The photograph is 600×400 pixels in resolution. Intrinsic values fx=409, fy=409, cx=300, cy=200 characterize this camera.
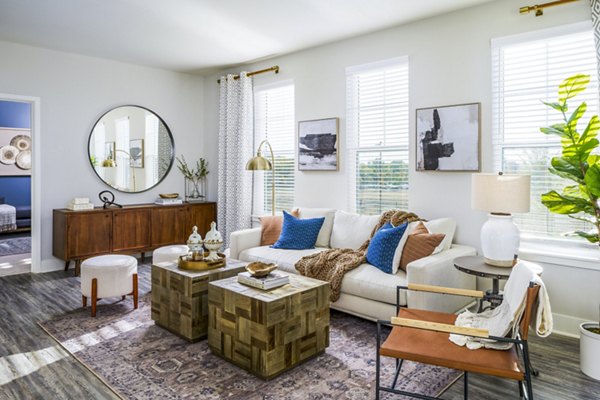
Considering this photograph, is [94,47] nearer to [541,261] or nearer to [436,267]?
[436,267]

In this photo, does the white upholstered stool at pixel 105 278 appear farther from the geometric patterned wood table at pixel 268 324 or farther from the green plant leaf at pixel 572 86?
the green plant leaf at pixel 572 86

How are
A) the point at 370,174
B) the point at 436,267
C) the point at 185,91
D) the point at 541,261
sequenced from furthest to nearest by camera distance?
1. the point at 185,91
2. the point at 370,174
3. the point at 541,261
4. the point at 436,267

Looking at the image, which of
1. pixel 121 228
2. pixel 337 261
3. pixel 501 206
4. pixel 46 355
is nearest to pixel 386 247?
pixel 337 261

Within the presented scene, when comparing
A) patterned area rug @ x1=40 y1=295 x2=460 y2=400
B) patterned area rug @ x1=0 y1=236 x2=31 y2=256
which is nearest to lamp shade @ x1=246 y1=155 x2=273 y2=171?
patterned area rug @ x1=40 y1=295 x2=460 y2=400

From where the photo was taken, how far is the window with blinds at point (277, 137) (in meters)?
5.48

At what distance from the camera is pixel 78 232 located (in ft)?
16.4

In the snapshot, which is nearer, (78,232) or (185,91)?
(78,232)

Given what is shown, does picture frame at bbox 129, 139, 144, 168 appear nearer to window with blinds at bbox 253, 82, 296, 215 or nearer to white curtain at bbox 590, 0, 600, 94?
window with blinds at bbox 253, 82, 296, 215

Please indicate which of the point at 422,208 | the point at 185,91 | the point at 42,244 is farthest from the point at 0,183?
the point at 422,208

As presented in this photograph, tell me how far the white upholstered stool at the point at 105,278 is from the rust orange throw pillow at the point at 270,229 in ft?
4.85

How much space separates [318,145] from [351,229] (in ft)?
4.13

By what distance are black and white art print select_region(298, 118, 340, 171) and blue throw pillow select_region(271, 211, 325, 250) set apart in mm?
815

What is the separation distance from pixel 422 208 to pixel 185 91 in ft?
14.0

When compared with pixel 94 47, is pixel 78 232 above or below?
below
